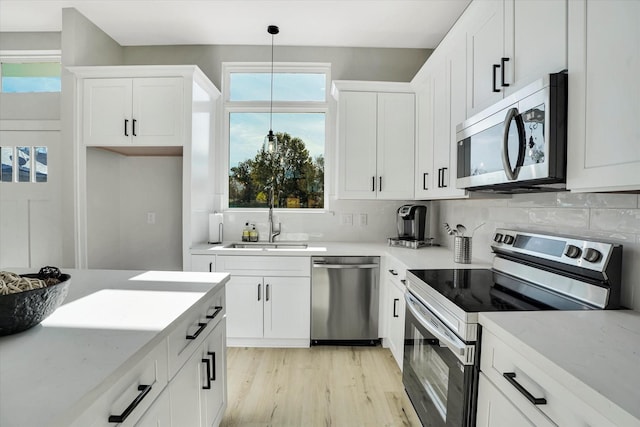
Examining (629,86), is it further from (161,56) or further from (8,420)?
(161,56)

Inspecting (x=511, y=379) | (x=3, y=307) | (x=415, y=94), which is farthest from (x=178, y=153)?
(x=511, y=379)

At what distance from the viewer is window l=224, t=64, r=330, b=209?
345cm

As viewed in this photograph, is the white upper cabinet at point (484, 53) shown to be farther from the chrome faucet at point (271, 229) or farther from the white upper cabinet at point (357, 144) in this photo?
the chrome faucet at point (271, 229)

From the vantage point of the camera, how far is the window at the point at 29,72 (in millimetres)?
3111

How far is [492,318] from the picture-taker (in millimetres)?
1149

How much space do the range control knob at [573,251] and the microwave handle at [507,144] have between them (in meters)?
0.37

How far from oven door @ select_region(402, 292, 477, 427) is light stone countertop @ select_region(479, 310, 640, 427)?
0.65 feet

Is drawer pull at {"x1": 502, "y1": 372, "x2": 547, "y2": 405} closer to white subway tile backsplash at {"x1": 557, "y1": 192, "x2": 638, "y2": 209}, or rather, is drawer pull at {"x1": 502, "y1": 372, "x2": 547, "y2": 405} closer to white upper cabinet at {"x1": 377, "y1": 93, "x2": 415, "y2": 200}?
white subway tile backsplash at {"x1": 557, "y1": 192, "x2": 638, "y2": 209}

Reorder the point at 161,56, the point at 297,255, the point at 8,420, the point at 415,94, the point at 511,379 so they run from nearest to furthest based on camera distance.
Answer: the point at 8,420 → the point at 511,379 → the point at 297,255 → the point at 415,94 → the point at 161,56

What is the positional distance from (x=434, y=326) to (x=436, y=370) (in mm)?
203

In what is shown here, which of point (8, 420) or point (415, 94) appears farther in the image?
point (415, 94)

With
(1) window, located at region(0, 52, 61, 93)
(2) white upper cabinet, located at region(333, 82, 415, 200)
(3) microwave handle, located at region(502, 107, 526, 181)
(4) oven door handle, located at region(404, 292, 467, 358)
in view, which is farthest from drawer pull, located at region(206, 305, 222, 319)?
(1) window, located at region(0, 52, 61, 93)

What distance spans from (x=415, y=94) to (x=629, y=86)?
87.4 inches

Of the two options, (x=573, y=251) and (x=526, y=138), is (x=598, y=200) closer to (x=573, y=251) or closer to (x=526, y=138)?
(x=573, y=251)
